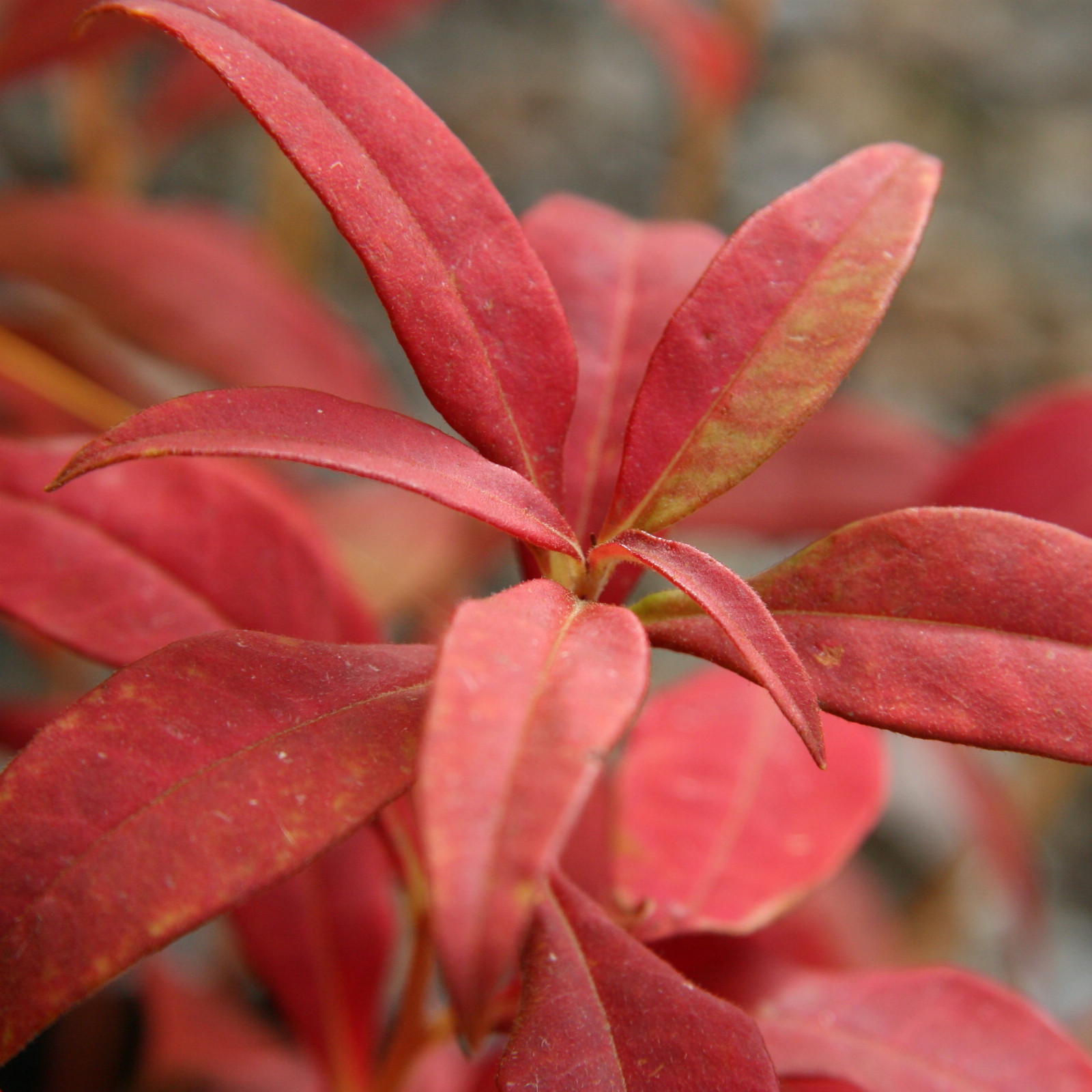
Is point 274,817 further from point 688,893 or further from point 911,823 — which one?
point 911,823

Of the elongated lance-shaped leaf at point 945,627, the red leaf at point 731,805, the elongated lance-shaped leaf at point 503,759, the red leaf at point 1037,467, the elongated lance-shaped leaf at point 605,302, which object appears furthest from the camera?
the red leaf at point 1037,467

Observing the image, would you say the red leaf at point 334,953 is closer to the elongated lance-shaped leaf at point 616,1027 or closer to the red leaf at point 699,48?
the elongated lance-shaped leaf at point 616,1027

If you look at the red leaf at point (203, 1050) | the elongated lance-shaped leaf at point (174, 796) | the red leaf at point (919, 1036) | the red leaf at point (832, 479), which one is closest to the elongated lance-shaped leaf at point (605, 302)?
the elongated lance-shaped leaf at point (174, 796)

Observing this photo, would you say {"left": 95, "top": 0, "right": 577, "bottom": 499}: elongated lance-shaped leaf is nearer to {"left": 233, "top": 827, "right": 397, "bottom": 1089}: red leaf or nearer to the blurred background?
{"left": 233, "top": 827, "right": 397, "bottom": 1089}: red leaf

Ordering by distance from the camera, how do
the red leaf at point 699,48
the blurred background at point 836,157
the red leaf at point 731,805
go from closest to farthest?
the red leaf at point 731,805 < the red leaf at point 699,48 < the blurred background at point 836,157

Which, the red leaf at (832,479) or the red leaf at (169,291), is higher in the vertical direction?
the red leaf at (169,291)

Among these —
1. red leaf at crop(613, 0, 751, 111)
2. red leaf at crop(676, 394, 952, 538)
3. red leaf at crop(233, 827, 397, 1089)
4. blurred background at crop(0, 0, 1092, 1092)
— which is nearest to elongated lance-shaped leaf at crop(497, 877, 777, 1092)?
red leaf at crop(233, 827, 397, 1089)
